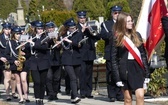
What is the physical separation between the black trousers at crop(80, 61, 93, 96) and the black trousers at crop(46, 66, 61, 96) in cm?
76

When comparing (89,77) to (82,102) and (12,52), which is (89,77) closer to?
(82,102)

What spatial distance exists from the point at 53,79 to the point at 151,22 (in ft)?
11.6

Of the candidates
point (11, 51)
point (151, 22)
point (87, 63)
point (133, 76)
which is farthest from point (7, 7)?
point (133, 76)

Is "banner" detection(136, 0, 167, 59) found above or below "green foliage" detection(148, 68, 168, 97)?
above

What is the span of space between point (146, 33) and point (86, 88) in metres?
2.64

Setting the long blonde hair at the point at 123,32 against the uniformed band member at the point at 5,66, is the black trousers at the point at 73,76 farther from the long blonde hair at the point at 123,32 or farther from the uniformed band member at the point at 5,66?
the long blonde hair at the point at 123,32

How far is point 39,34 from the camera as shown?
1173 centimetres

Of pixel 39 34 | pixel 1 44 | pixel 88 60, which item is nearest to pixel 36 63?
pixel 39 34

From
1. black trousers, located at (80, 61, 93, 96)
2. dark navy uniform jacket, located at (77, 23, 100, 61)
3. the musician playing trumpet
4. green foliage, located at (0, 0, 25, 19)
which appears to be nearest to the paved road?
black trousers, located at (80, 61, 93, 96)

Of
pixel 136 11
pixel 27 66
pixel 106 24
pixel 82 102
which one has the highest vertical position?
pixel 136 11

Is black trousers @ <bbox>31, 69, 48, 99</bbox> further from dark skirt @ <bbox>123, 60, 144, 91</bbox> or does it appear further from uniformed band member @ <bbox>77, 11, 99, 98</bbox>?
dark skirt @ <bbox>123, 60, 144, 91</bbox>

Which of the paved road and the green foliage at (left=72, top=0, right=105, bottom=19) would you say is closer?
the paved road

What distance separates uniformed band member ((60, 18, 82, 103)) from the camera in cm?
1176

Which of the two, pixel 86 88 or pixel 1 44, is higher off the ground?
pixel 1 44
